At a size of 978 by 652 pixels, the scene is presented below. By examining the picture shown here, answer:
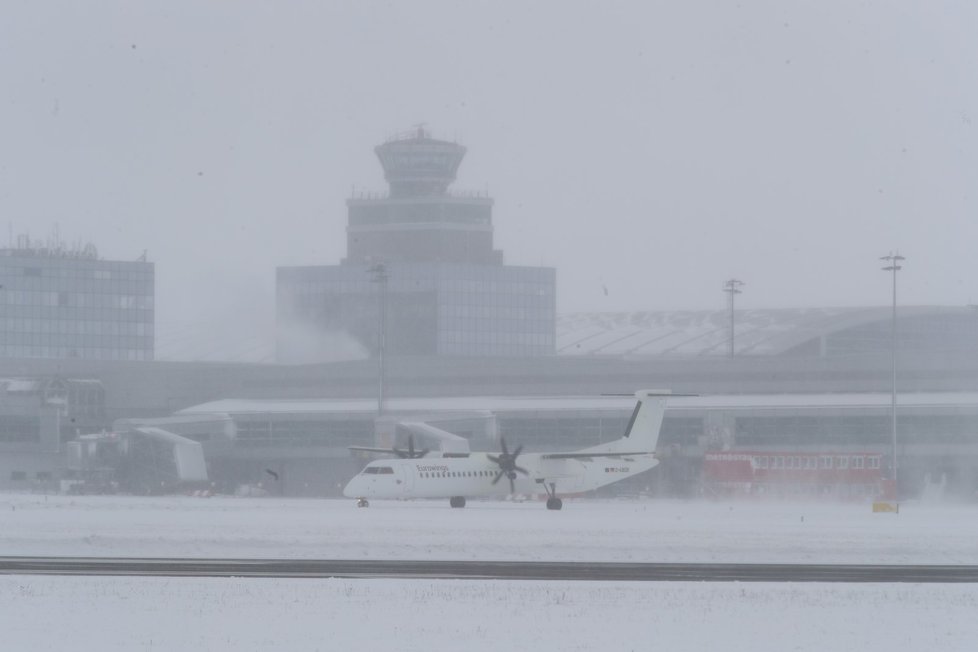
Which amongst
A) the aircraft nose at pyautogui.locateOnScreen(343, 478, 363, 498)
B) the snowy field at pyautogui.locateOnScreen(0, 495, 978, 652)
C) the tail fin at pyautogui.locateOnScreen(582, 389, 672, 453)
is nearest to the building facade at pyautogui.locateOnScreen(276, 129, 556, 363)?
the tail fin at pyautogui.locateOnScreen(582, 389, 672, 453)

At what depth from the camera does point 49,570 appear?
30.6 metres

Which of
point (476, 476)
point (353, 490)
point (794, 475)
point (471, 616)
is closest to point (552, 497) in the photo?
point (476, 476)

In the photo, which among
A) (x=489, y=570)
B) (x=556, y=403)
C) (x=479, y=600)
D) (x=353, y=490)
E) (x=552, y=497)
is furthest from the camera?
(x=556, y=403)

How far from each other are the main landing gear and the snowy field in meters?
14.6

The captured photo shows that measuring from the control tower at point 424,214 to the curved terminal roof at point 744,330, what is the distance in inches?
639

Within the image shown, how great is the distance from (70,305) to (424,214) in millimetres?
43267

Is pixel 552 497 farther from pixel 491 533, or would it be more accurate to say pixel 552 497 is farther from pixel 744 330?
pixel 744 330

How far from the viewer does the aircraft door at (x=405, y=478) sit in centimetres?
5691

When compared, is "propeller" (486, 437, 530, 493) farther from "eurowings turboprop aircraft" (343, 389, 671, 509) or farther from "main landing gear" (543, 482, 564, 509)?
"main landing gear" (543, 482, 564, 509)

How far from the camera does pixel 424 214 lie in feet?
526

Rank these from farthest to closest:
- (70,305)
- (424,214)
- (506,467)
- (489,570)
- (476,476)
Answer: (424,214), (70,305), (506,467), (476,476), (489,570)

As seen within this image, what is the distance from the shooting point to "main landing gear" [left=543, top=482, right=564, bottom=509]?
57.9 meters

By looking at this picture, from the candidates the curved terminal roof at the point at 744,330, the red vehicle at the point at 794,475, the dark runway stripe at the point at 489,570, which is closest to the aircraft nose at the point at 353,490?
the dark runway stripe at the point at 489,570

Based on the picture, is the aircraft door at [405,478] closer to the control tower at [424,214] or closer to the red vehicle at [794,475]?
the red vehicle at [794,475]
